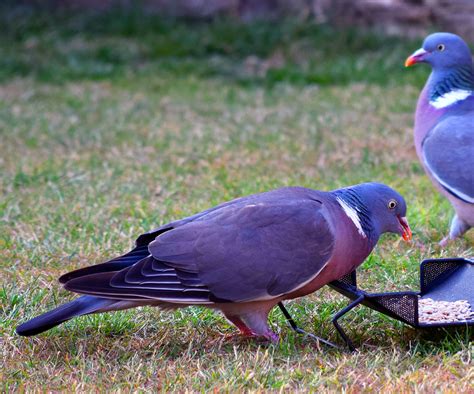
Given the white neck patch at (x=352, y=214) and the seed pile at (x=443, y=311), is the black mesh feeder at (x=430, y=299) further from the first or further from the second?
the white neck patch at (x=352, y=214)

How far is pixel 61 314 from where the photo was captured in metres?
2.92

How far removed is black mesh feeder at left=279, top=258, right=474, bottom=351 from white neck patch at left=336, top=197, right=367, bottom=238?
0.18 meters

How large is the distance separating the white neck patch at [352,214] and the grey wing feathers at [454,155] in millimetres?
1166

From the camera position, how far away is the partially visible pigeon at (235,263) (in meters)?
2.94

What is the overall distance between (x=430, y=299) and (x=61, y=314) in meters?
1.35

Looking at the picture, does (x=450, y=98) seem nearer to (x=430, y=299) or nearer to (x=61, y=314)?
(x=430, y=299)

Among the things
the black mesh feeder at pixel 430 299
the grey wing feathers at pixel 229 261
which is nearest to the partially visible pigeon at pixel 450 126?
the black mesh feeder at pixel 430 299

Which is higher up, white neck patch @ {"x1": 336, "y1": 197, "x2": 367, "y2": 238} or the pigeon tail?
white neck patch @ {"x1": 336, "y1": 197, "x2": 367, "y2": 238}

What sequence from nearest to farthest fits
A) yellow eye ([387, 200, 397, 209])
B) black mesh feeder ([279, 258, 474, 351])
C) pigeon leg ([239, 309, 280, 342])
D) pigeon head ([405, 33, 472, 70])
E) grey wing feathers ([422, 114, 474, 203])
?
black mesh feeder ([279, 258, 474, 351]), pigeon leg ([239, 309, 280, 342]), yellow eye ([387, 200, 397, 209]), grey wing feathers ([422, 114, 474, 203]), pigeon head ([405, 33, 472, 70])

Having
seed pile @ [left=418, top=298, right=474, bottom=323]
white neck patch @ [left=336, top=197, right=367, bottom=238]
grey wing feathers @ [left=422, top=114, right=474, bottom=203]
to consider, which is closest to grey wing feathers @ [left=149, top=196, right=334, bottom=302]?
white neck patch @ [left=336, top=197, right=367, bottom=238]

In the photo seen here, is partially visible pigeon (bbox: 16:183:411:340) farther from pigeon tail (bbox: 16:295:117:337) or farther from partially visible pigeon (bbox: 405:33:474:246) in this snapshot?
partially visible pigeon (bbox: 405:33:474:246)

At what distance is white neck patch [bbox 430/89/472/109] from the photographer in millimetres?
4492

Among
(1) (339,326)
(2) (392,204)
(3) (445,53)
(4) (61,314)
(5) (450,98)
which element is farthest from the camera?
(3) (445,53)

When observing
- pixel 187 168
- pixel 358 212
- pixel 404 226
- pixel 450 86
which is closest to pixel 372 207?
pixel 358 212
